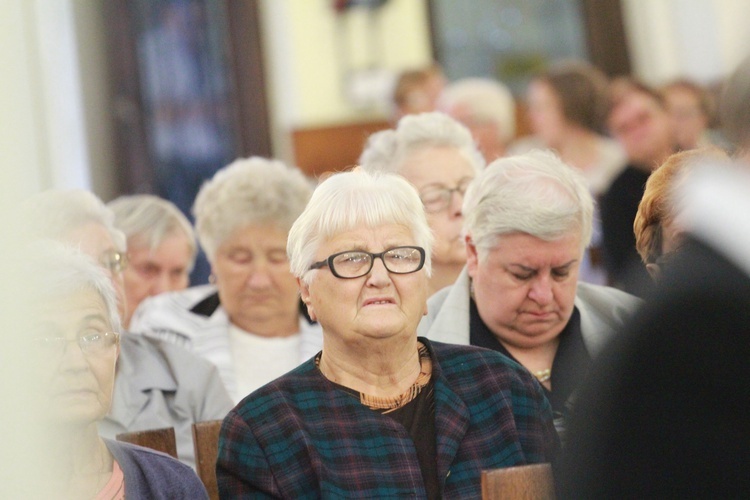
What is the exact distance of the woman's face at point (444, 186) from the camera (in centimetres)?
305

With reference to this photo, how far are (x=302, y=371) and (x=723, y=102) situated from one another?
3.50ft

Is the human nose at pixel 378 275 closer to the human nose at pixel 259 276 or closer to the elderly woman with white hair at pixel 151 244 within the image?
the human nose at pixel 259 276

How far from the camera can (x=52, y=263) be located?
2.05 m

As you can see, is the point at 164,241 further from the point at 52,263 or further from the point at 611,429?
the point at 611,429

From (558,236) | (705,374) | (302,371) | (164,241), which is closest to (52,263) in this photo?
(302,371)

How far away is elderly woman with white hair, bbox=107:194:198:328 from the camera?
3.62 metres

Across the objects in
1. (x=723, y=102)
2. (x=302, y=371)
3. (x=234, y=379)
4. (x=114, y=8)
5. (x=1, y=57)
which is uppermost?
(x=114, y=8)

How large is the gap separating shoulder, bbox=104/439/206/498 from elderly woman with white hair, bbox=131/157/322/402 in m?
1.11

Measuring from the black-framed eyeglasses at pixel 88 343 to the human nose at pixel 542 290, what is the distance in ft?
3.16

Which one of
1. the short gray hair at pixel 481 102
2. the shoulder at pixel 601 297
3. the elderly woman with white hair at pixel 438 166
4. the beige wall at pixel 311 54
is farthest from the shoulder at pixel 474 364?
the beige wall at pixel 311 54

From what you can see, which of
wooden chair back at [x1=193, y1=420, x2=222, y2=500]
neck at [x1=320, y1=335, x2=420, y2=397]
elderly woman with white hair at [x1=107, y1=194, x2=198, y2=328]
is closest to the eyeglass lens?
neck at [x1=320, y1=335, x2=420, y2=397]

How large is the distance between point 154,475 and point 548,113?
3.60m

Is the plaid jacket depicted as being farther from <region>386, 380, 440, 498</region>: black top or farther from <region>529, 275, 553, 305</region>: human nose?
<region>529, 275, 553, 305</region>: human nose

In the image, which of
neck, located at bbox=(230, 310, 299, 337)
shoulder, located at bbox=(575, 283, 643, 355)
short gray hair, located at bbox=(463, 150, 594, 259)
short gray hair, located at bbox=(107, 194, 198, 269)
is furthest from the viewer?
short gray hair, located at bbox=(107, 194, 198, 269)
